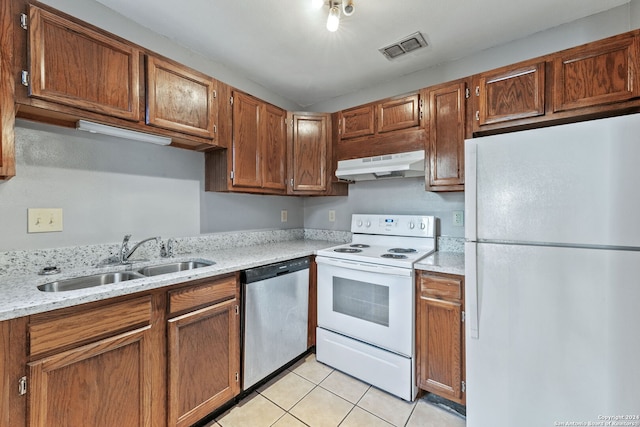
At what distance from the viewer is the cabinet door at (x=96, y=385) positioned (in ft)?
3.26

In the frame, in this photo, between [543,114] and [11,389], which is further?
[543,114]

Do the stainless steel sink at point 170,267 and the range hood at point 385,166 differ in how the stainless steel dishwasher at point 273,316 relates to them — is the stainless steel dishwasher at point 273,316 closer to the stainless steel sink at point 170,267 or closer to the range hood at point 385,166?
the stainless steel sink at point 170,267

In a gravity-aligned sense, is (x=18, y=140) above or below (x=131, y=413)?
above

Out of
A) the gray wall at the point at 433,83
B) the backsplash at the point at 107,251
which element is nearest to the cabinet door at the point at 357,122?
the gray wall at the point at 433,83

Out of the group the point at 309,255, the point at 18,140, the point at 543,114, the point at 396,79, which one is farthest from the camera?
the point at 396,79

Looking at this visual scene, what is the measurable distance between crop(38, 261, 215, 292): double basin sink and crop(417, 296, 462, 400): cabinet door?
1465 mm

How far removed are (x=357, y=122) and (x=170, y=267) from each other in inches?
74.8

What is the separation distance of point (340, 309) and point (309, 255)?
486 millimetres

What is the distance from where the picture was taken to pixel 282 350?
1.93m

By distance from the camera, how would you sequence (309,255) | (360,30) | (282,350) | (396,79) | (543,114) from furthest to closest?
(396,79) → (309,255) → (282,350) → (360,30) → (543,114)

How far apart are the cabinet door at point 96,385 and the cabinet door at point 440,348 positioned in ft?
5.15

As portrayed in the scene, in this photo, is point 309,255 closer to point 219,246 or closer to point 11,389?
point 219,246

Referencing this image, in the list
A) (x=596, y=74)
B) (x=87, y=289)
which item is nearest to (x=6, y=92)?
(x=87, y=289)

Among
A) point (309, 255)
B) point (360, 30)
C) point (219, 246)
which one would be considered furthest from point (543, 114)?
point (219, 246)
